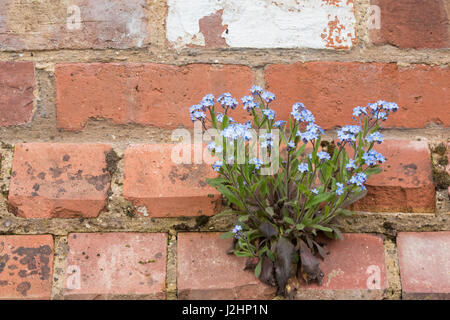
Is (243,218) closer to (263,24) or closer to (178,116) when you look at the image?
(178,116)

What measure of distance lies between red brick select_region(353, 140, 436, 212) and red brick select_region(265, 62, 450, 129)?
70 mm

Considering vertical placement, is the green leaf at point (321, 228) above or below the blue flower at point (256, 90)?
below

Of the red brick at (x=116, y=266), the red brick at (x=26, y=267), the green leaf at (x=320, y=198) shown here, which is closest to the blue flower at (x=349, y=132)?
the green leaf at (x=320, y=198)

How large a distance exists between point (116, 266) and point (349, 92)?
564 millimetres

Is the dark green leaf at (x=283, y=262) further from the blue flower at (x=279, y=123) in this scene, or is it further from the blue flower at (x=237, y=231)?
the blue flower at (x=279, y=123)

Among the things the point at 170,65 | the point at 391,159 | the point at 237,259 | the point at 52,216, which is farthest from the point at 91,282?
the point at 391,159

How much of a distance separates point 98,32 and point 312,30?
43 centimetres

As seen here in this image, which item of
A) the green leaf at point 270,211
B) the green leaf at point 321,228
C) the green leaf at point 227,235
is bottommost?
the green leaf at point 227,235

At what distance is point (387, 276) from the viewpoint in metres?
0.98

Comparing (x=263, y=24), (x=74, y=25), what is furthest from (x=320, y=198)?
(x=74, y=25)

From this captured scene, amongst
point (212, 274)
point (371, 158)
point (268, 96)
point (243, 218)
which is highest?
point (268, 96)

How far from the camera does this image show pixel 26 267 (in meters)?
0.97

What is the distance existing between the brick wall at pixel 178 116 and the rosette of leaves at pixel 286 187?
0.15 ft

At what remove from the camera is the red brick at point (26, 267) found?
37.7 inches
